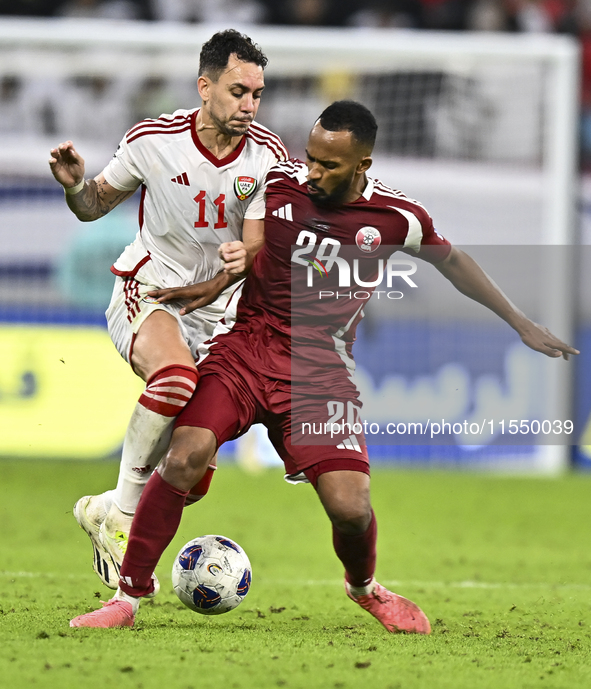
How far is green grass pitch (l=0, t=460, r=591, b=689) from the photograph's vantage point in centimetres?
371

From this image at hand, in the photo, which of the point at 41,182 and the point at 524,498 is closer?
the point at 524,498

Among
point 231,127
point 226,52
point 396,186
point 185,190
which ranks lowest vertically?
point 185,190

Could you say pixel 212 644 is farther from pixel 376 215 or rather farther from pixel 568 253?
pixel 568 253

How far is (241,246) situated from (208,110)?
0.72 m

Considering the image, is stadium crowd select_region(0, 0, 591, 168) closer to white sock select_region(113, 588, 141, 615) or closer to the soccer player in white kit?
the soccer player in white kit

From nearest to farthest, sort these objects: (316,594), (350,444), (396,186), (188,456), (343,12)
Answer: (188,456), (350,444), (316,594), (396,186), (343,12)

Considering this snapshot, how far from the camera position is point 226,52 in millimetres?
4785

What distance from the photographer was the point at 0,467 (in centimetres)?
1071

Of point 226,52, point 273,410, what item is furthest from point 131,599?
point 226,52

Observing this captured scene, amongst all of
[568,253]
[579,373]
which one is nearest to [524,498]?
[579,373]

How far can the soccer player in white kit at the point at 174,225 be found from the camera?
472 cm

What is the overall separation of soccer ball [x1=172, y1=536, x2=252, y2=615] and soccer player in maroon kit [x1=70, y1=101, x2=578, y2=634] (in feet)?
0.92

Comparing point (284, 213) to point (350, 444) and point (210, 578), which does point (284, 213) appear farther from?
point (210, 578)

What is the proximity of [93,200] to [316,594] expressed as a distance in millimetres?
2414
